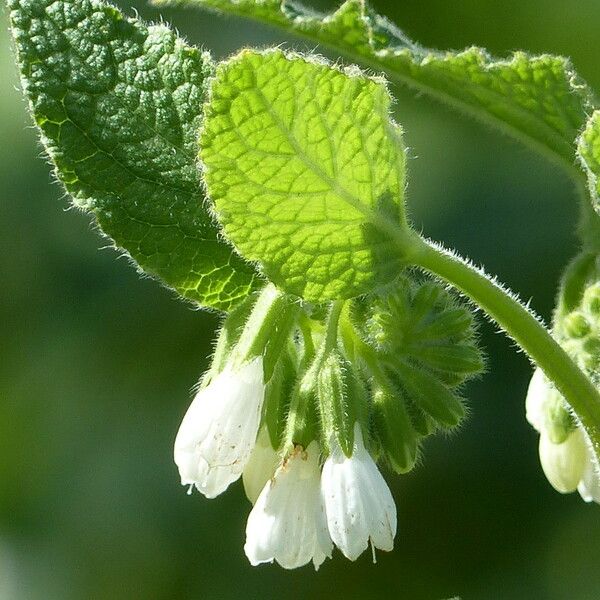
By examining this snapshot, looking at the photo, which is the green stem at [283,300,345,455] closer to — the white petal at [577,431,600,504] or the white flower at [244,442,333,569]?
the white flower at [244,442,333,569]

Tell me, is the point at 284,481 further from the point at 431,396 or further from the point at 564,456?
the point at 564,456

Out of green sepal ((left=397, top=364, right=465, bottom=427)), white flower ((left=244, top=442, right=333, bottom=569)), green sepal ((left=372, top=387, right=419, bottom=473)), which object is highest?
green sepal ((left=397, top=364, right=465, bottom=427))

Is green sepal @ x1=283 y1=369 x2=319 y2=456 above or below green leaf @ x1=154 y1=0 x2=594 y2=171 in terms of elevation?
below

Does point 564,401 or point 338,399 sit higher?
point 564,401

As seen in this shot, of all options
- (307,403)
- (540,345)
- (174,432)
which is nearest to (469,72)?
(540,345)

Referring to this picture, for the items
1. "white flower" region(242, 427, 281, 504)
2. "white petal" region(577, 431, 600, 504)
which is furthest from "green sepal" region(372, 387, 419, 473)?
"white petal" region(577, 431, 600, 504)

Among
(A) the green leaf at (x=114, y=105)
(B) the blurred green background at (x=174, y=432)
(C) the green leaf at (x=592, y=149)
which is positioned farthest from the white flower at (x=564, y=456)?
(B) the blurred green background at (x=174, y=432)
